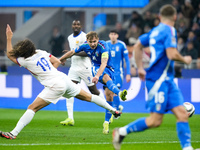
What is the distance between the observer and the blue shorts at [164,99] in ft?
19.3

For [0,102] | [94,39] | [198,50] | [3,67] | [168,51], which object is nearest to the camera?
[168,51]

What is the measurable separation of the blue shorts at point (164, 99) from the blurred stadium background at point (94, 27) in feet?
16.0

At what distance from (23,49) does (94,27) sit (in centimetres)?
1252

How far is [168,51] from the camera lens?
19.1 ft

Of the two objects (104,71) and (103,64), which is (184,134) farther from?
(104,71)

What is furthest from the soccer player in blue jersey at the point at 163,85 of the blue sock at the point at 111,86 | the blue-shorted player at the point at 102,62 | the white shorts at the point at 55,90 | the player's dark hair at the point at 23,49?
the blue sock at the point at 111,86

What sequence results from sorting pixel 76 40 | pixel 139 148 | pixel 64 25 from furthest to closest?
pixel 64 25 → pixel 76 40 → pixel 139 148

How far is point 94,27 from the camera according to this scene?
1977 cm

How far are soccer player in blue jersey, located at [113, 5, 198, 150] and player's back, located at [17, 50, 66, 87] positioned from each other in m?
2.02

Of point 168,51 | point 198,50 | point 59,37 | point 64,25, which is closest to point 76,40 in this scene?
point 168,51

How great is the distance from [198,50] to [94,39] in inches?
343

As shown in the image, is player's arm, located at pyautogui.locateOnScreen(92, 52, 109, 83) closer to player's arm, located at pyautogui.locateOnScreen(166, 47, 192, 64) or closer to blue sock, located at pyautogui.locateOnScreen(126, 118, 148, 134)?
blue sock, located at pyautogui.locateOnScreen(126, 118, 148, 134)

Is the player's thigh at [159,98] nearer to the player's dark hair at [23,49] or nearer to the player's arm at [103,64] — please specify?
the player's dark hair at [23,49]

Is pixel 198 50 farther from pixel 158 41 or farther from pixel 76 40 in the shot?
pixel 158 41
